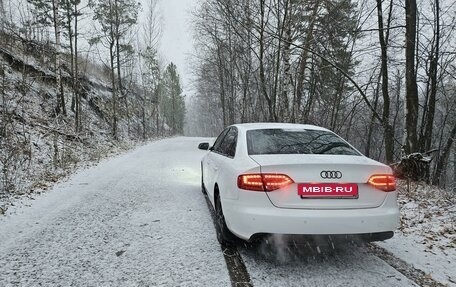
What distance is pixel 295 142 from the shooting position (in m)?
3.95

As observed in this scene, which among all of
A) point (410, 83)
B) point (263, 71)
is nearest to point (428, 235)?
point (410, 83)

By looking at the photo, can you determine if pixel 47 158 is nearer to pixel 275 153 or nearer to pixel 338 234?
pixel 275 153

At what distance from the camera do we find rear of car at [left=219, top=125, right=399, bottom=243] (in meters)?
3.07

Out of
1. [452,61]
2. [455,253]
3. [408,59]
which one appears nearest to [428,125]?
[452,61]

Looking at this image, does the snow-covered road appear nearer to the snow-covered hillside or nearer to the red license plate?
the red license plate

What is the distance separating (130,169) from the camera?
10.4 metres

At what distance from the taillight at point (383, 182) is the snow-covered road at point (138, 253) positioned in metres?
0.88

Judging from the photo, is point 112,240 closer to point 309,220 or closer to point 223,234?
point 223,234

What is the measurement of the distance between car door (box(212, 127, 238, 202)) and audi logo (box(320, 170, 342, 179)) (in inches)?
35.2

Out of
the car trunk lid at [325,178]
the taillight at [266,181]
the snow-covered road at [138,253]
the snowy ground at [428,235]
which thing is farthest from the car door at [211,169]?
the snowy ground at [428,235]

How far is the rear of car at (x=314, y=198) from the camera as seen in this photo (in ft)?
10.1

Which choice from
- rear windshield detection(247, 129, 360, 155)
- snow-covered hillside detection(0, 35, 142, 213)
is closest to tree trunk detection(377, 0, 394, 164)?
rear windshield detection(247, 129, 360, 155)

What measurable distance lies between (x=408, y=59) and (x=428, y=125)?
6729 millimetres

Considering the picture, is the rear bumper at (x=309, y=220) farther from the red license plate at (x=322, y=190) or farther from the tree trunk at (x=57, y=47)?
the tree trunk at (x=57, y=47)
